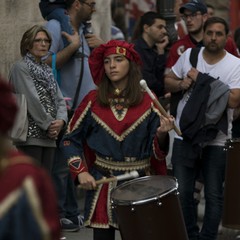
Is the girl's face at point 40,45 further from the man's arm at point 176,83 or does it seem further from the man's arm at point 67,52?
the man's arm at point 176,83

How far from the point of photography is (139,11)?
1680 centimetres

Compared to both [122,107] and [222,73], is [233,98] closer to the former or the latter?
[222,73]

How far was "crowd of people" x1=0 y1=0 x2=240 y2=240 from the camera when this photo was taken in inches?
265

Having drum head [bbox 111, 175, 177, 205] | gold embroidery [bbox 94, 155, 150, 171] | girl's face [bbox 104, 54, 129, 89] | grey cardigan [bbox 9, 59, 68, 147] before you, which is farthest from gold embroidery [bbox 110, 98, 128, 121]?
grey cardigan [bbox 9, 59, 68, 147]

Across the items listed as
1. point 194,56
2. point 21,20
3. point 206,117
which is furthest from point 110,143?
point 21,20

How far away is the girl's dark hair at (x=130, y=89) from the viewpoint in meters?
6.79

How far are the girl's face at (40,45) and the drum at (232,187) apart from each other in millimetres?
1571

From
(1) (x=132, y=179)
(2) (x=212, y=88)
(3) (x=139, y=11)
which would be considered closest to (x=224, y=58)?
(2) (x=212, y=88)

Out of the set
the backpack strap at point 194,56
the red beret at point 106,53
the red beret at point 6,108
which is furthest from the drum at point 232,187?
the red beret at point 6,108

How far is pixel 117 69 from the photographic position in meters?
6.86

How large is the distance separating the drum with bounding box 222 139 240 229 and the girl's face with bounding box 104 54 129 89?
1.33 meters

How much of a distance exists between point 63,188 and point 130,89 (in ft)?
7.27

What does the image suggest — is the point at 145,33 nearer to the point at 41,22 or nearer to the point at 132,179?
the point at 41,22

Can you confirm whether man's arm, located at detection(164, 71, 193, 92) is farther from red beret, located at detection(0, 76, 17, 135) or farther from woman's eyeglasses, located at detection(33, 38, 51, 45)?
red beret, located at detection(0, 76, 17, 135)
